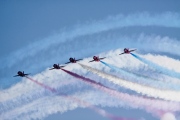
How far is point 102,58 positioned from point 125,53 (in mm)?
3683

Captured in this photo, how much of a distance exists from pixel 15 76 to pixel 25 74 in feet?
5.50

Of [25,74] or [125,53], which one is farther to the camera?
[25,74]

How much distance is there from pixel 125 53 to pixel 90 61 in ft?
17.5

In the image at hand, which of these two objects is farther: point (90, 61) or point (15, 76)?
point (15, 76)

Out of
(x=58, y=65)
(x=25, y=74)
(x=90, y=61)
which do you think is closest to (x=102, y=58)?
(x=90, y=61)

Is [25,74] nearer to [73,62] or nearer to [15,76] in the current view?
[15,76]

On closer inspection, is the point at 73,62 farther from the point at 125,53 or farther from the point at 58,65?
the point at 125,53

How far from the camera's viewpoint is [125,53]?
77.2m

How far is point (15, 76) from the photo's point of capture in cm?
8431

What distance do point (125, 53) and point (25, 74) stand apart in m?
17.0

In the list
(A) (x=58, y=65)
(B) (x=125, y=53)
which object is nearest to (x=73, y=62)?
(A) (x=58, y=65)

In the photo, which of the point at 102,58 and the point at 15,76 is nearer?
the point at 102,58

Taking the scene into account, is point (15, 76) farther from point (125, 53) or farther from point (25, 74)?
point (125, 53)

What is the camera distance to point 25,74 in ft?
276
